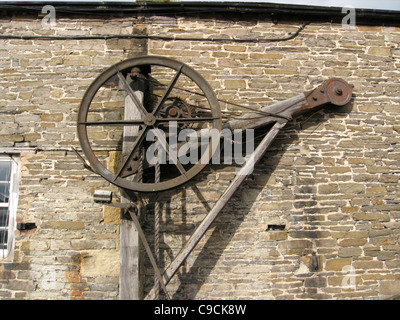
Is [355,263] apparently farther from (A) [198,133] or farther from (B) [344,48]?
(B) [344,48]

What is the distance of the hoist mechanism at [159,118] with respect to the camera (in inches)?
159

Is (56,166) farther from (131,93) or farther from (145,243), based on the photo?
(145,243)

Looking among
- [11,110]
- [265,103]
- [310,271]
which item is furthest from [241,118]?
[11,110]

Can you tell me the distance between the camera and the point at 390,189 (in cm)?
476

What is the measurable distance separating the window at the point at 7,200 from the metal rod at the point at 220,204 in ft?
6.63

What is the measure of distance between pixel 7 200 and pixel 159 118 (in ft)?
7.77

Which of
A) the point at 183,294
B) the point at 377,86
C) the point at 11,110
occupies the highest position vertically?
the point at 377,86

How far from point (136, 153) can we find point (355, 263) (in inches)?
124

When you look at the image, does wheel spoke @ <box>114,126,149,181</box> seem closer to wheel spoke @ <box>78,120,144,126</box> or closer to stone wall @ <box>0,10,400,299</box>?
wheel spoke @ <box>78,120,144,126</box>

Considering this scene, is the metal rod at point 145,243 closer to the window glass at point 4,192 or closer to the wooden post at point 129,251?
the wooden post at point 129,251

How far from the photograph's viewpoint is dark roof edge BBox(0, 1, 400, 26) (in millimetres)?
4918

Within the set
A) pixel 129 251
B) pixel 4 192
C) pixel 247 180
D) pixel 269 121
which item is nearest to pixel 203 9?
pixel 269 121

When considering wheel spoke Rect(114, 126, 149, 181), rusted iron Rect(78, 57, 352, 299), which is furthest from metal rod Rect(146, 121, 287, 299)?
wheel spoke Rect(114, 126, 149, 181)

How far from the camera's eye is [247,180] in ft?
15.2
